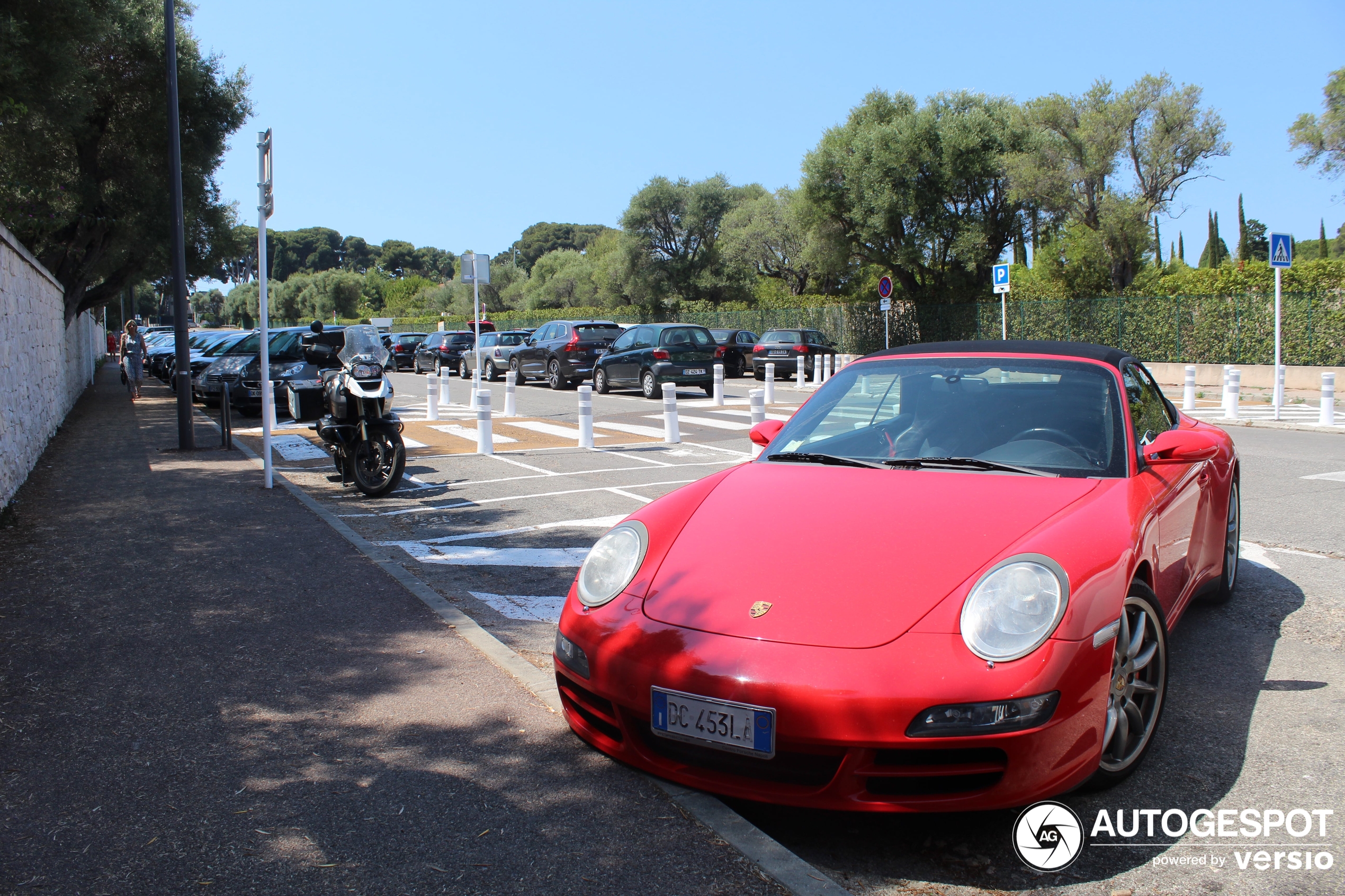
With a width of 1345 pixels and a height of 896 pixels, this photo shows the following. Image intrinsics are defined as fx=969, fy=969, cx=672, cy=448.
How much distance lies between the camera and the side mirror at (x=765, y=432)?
4.61 metres

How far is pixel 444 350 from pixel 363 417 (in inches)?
1181

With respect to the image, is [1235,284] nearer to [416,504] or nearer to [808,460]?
[416,504]

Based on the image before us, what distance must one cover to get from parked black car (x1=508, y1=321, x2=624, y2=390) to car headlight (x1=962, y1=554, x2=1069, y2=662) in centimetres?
2317

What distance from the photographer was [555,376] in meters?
27.2

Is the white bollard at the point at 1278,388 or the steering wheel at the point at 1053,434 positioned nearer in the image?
the steering wheel at the point at 1053,434

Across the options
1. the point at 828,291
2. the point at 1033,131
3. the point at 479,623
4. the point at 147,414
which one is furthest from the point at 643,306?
the point at 479,623

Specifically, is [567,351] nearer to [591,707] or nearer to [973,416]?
[973,416]

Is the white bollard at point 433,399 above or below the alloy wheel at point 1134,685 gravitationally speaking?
above

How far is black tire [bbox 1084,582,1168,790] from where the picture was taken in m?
3.05

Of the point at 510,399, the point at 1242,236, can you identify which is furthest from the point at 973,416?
the point at 1242,236

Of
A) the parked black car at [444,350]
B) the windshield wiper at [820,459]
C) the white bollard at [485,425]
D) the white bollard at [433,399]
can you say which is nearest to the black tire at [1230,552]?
the windshield wiper at [820,459]

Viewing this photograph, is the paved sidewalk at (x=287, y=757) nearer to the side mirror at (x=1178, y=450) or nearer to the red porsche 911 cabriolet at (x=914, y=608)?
the red porsche 911 cabriolet at (x=914, y=608)

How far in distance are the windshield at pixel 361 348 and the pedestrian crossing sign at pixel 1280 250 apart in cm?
1543

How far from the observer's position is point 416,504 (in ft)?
30.1
